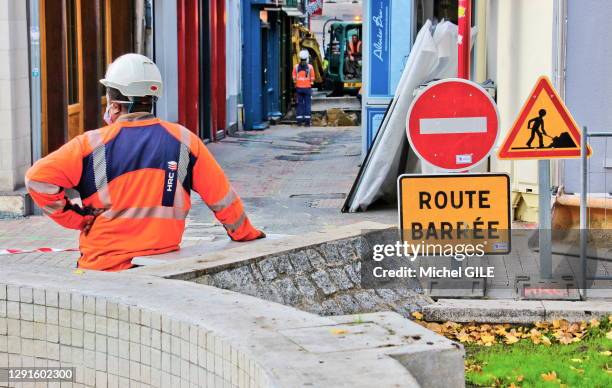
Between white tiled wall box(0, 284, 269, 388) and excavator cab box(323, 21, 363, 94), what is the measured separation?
4446 centimetres

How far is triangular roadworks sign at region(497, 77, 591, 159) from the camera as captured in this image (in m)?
8.97

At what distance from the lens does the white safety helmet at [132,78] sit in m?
6.69

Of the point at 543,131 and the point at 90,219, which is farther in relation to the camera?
the point at 543,131

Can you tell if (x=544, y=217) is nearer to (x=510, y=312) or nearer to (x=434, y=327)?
(x=510, y=312)

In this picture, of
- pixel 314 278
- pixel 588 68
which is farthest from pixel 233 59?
pixel 314 278

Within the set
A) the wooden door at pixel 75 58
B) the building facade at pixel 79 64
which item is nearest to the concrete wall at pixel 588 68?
the building facade at pixel 79 64

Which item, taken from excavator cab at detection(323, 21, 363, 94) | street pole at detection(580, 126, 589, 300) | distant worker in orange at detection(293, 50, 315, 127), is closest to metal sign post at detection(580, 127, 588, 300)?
street pole at detection(580, 126, 589, 300)

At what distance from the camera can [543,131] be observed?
911 centimetres

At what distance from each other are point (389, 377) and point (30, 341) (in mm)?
2179

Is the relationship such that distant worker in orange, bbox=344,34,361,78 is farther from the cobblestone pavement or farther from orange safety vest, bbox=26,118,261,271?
orange safety vest, bbox=26,118,261,271

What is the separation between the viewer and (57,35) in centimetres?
1602

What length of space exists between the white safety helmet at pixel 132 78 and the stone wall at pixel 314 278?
0.98 m

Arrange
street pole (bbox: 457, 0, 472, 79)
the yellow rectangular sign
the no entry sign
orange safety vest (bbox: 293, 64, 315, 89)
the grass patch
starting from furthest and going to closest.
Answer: orange safety vest (bbox: 293, 64, 315, 89)
street pole (bbox: 457, 0, 472, 79)
the no entry sign
the yellow rectangular sign
the grass patch

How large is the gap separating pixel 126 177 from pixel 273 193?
1110 centimetres
